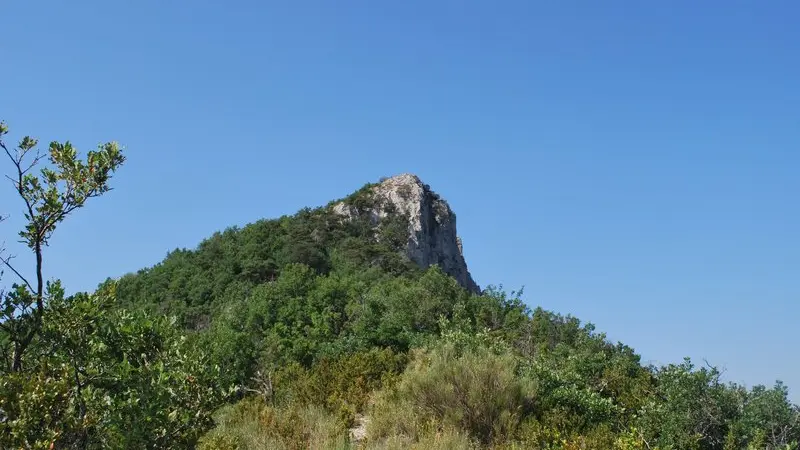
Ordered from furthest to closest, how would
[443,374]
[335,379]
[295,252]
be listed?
[295,252] < [335,379] < [443,374]

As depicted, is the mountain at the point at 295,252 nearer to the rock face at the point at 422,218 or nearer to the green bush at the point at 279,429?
the rock face at the point at 422,218

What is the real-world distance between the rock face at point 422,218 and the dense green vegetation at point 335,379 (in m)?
32.3

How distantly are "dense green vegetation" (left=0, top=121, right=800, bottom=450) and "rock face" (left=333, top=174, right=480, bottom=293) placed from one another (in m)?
32.3

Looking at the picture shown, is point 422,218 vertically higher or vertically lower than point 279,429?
higher

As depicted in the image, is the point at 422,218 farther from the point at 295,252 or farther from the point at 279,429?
the point at 279,429

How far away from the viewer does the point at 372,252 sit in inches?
1892

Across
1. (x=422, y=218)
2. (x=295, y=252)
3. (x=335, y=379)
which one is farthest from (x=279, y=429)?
(x=422, y=218)

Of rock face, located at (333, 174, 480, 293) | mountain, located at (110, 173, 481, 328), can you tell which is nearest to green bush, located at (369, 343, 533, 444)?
mountain, located at (110, 173, 481, 328)

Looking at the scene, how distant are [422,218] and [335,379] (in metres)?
50.4

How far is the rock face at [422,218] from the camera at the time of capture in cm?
5978

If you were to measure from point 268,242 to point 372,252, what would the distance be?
789cm

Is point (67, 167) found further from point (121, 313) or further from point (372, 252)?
point (372, 252)

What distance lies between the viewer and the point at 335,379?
46.1ft

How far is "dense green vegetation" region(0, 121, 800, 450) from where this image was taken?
15.4ft
